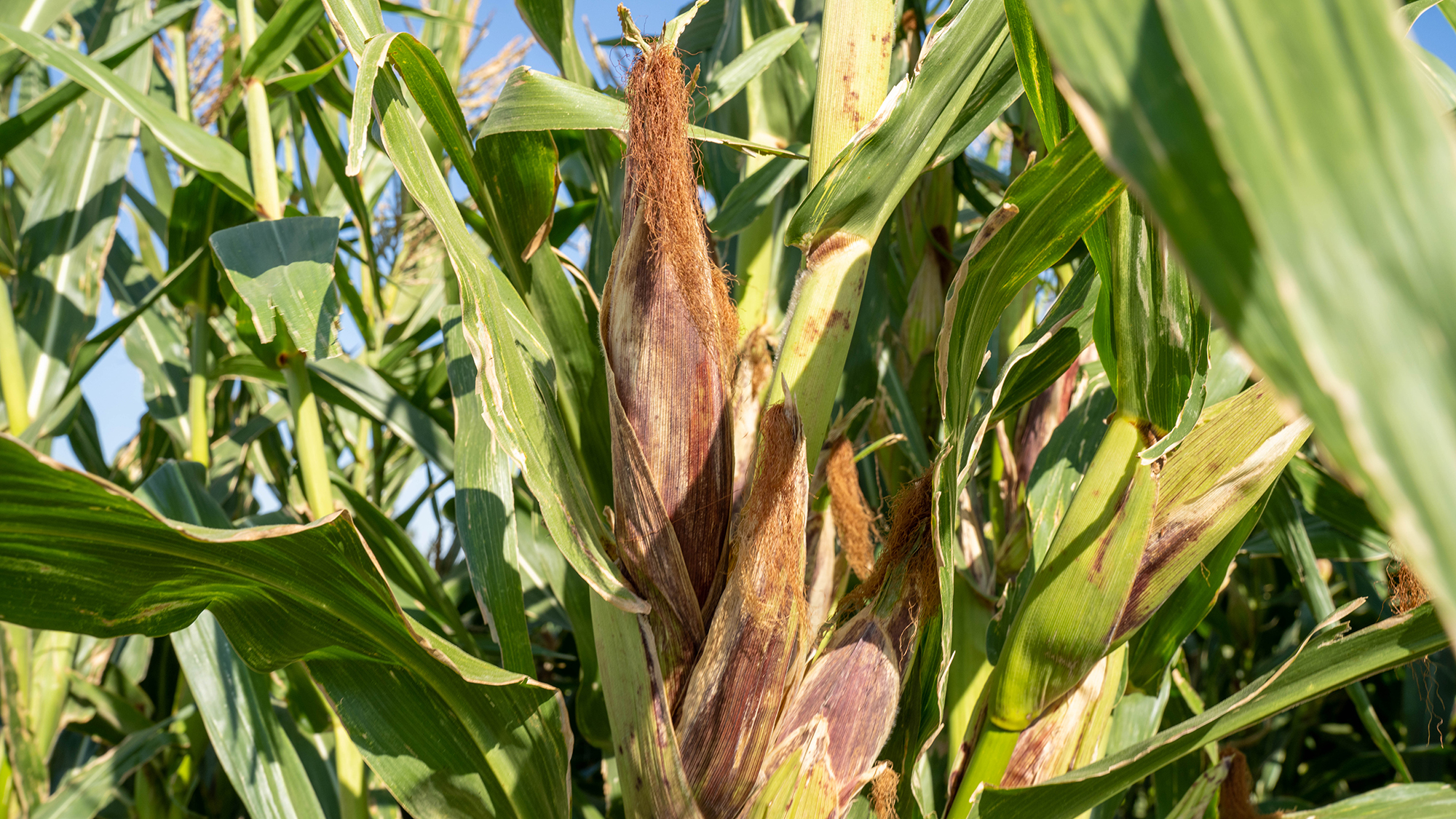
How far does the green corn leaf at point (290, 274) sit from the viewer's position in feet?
1.36

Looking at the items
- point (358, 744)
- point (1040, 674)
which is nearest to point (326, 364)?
point (358, 744)

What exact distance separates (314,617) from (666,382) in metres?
0.21

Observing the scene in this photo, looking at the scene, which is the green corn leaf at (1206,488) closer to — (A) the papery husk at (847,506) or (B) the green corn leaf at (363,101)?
(A) the papery husk at (847,506)

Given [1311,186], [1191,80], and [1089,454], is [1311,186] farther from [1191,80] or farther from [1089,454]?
[1089,454]

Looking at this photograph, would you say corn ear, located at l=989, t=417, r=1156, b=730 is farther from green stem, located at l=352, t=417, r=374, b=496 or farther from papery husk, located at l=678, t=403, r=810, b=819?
green stem, located at l=352, t=417, r=374, b=496

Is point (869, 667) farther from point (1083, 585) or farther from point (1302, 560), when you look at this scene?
point (1302, 560)

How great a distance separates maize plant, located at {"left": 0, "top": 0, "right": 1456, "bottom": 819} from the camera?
13 centimetres

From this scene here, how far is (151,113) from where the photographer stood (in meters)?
0.61

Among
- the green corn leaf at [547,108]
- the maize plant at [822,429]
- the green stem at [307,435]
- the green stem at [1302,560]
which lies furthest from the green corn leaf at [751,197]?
the green stem at [1302,560]

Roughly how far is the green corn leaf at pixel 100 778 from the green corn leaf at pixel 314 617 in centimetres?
43

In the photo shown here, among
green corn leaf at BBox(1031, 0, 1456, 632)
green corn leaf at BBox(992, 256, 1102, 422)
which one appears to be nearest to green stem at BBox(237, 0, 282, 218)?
green corn leaf at BBox(992, 256, 1102, 422)

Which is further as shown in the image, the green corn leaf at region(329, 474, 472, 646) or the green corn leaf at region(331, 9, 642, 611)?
the green corn leaf at region(329, 474, 472, 646)

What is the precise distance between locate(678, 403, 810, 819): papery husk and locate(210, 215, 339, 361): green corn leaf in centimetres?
22

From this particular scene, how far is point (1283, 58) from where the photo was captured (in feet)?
0.44
